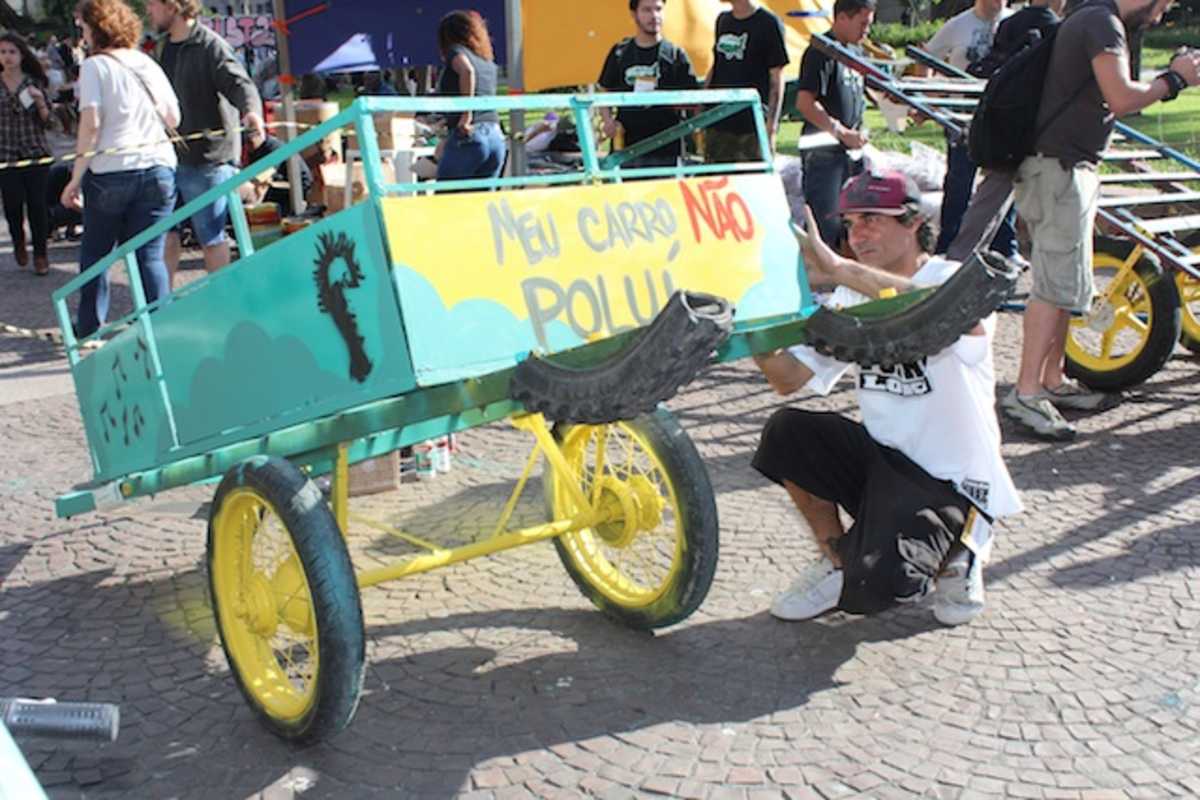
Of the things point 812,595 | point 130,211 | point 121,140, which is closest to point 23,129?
point 130,211

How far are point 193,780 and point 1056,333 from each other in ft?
14.5

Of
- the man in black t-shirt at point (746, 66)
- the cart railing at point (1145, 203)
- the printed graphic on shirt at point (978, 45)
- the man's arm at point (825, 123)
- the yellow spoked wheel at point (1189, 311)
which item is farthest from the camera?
the printed graphic on shirt at point (978, 45)

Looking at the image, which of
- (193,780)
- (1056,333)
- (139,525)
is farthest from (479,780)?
(1056,333)

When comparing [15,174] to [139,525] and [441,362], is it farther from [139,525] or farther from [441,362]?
[441,362]

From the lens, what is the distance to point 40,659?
3.95 meters

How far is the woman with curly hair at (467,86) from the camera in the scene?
8539 millimetres

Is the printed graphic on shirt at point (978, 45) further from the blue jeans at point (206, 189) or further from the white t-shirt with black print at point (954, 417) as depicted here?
the white t-shirt with black print at point (954, 417)

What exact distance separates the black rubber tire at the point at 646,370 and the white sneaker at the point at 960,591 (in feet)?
5.05

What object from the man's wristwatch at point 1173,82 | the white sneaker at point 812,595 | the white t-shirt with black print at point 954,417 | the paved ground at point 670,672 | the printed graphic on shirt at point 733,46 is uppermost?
the printed graphic on shirt at point 733,46

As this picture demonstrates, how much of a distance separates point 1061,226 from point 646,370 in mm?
3670

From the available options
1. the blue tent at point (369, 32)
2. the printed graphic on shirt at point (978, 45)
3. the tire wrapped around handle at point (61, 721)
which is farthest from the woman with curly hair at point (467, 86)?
the tire wrapped around handle at point (61, 721)

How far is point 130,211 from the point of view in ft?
23.7

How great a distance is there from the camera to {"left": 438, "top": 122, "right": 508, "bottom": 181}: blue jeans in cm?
879

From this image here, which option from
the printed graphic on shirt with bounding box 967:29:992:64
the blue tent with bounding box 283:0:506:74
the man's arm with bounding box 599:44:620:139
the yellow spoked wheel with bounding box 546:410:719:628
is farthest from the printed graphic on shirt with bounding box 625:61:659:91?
the yellow spoked wheel with bounding box 546:410:719:628
